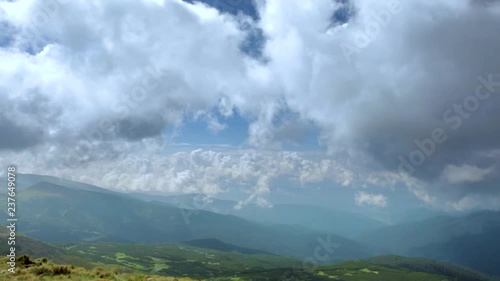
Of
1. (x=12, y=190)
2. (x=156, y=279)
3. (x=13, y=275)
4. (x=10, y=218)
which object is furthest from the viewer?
(x=12, y=190)

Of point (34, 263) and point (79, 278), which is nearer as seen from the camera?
point (79, 278)

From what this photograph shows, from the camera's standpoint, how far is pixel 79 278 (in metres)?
28.8

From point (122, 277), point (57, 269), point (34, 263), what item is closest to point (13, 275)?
point (57, 269)

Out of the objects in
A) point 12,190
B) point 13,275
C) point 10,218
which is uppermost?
point 12,190

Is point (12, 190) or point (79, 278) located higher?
point (12, 190)

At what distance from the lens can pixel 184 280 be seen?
30953mm

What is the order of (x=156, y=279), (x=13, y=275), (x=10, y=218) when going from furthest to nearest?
(x=10, y=218), (x=156, y=279), (x=13, y=275)

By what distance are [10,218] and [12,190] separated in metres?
4.40

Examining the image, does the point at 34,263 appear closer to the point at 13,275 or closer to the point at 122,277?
the point at 13,275

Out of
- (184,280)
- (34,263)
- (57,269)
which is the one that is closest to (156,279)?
(184,280)

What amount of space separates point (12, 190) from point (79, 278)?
14.9 metres

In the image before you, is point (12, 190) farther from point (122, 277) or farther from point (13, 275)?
point (122, 277)

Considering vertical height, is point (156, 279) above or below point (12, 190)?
below

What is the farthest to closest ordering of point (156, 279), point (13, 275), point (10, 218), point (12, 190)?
point (12, 190) < point (10, 218) < point (156, 279) < point (13, 275)
